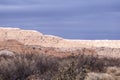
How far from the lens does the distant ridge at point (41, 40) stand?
259 feet

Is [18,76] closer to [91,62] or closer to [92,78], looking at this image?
[92,78]

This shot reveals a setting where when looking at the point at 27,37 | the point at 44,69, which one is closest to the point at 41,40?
the point at 27,37

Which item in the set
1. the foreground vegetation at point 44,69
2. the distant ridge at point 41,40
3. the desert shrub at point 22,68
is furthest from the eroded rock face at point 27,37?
the desert shrub at point 22,68

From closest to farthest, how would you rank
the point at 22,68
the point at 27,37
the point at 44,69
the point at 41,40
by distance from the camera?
the point at 22,68, the point at 44,69, the point at 41,40, the point at 27,37

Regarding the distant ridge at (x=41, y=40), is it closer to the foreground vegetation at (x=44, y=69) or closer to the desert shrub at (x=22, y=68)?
the foreground vegetation at (x=44, y=69)

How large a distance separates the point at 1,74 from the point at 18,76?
89 cm

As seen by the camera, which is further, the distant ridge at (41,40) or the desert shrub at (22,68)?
the distant ridge at (41,40)

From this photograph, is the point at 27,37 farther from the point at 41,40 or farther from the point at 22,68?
the point at 22,68

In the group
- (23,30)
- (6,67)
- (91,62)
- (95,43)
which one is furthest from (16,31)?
(6,67)

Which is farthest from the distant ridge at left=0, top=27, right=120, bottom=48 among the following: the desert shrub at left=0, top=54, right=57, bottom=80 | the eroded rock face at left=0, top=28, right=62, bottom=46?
the desert shrub at left=0, top=54, right=57, bottom=80

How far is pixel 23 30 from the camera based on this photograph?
9094 cm

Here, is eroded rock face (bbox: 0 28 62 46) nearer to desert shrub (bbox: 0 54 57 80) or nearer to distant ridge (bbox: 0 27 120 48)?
distant ridge (bbox: 0 27 120 48)

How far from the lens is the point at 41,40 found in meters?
80.5

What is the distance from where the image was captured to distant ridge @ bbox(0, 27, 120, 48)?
259 feet
